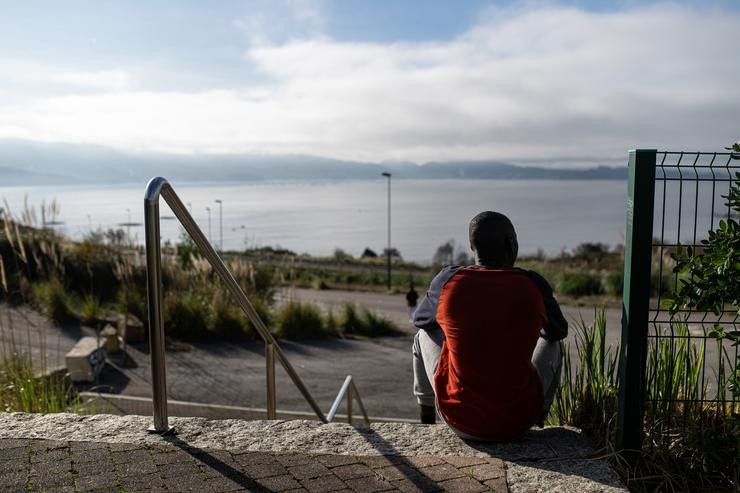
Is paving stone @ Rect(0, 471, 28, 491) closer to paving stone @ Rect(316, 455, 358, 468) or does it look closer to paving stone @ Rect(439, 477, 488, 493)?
paving stone @ Rect(316, 455, 358, 468)

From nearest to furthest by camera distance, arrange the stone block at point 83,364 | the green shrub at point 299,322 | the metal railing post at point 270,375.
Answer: the metal railing post at point 270,375 < the stone block at point 83,364 < the green shrub at point 299,322

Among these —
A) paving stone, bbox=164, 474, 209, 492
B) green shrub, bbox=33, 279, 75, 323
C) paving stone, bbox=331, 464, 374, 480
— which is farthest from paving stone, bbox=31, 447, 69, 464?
green shrub, bbox=33, 279, 75, 323

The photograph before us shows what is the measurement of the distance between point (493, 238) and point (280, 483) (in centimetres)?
162

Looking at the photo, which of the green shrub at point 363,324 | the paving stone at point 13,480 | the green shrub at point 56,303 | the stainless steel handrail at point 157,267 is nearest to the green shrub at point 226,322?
the green shrub at point 363,324

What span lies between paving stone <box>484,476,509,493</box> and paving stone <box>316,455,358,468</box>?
2.13ft

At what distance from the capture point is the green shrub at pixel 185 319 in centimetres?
1302

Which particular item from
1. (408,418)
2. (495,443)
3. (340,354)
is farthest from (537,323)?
(340,354)

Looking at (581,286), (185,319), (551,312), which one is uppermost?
(551,312)

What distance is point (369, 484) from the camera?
2980 millimetres

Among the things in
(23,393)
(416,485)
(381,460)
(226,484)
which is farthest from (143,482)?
(23,393)

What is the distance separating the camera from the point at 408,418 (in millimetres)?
8875

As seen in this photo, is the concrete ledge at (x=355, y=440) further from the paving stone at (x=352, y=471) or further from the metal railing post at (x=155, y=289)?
the metal railing post at (x=155, y=289)

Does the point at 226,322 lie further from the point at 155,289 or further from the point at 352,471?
the point at 352,471

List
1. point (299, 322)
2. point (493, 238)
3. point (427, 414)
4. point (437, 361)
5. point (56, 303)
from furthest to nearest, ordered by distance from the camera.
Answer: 1. point (299, 322)
2. point (56, 303)
3. point (427, 414)
4. point (437, 361)
5. point (493, 238)
